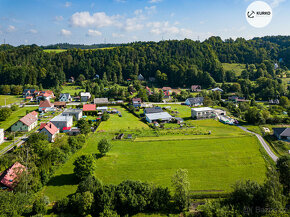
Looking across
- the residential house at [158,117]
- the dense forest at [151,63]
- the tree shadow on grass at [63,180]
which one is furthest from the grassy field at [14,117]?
the dense forest at [151,63]

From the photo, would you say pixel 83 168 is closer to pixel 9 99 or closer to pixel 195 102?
pixel 195 102

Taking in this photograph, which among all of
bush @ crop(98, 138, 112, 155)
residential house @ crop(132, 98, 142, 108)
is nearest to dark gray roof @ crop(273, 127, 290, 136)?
bush @ crop(98, 138, 112, 155)

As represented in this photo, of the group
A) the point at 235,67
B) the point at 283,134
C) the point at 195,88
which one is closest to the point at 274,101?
the point at 195,88

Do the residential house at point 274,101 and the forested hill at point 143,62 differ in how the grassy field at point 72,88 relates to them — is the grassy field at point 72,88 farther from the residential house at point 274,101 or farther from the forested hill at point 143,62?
the residential house at point 274,101

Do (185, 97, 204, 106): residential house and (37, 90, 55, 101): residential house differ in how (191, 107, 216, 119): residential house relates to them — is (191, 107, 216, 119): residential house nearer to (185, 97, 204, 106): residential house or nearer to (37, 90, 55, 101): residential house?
(185, 97, 204, 106): residential house

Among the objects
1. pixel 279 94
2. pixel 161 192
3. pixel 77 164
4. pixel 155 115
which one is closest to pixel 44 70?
pixel 155 115

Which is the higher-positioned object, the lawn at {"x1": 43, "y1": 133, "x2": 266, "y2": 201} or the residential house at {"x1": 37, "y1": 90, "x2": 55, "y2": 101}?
the residential house at {"x1": 37, "y1": 90, "x2": 55, "y2": 101}

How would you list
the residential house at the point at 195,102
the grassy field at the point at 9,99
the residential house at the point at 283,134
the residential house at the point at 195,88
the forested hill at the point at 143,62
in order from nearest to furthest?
the residential house at the point at 283,134 → the residential house at the point at 195,102 → the grassy field at the point at 9,99 → the residential house at the point at 195,88 → the forested hill at the point at 143,62

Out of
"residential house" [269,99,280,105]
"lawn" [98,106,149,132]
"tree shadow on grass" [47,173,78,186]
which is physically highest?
"residential house" [269,99,280,105]
